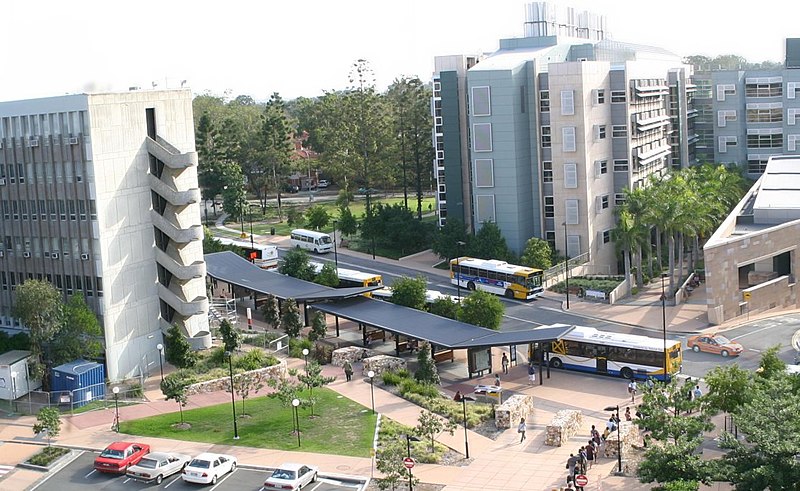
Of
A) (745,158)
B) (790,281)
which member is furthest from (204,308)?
(745,158)

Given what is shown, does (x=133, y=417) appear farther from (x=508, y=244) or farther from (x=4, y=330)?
(x=508, y=244)

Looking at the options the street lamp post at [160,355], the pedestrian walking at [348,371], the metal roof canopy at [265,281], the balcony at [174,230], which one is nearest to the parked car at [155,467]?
the street lamp post at [160,355]

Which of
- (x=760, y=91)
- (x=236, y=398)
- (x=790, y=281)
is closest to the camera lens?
(x=236, y=398)

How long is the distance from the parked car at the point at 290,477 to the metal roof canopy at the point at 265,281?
87.0ft

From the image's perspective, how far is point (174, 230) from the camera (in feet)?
209

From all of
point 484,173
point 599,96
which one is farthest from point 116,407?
point 599,96

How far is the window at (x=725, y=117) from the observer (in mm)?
113062

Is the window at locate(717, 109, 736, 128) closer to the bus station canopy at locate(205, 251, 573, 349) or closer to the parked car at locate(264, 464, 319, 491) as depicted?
the bus station canopy at locate(205, 251, 573, 349)

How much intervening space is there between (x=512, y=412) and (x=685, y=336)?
73.5ft

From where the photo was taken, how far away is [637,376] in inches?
2363

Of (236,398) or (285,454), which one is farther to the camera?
(236,398)

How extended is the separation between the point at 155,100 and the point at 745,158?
236 feet

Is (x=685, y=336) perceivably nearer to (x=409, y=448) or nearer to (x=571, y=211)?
(x=571, y=211)

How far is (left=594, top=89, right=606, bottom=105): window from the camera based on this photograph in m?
89.9
